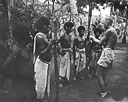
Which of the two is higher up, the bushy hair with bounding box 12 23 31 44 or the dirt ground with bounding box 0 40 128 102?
the bushy hair with bounding box 12 23 31 44

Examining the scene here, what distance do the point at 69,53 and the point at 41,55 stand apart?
178 centimetres

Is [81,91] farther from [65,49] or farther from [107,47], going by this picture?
[107,47]

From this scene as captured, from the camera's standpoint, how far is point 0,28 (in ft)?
21.8

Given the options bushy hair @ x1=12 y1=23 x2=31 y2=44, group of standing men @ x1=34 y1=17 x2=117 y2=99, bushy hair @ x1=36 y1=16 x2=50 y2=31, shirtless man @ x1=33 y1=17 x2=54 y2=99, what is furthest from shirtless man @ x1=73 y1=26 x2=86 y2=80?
bushy hair @ x1=12 y1=23 x2=31 y2=44

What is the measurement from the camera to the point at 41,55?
430 cm

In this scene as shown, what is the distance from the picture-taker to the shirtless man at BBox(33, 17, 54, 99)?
164 inches

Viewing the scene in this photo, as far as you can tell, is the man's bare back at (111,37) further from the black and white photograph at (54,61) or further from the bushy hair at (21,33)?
the bushy hair at (21,33)

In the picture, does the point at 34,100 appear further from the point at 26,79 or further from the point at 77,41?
the point at 77,41

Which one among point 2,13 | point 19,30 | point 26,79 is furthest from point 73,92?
point 2,13

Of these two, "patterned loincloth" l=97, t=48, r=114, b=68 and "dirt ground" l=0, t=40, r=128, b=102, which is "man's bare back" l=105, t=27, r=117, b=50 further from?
"dirt ground" l=0, t=40, r=128, b=102

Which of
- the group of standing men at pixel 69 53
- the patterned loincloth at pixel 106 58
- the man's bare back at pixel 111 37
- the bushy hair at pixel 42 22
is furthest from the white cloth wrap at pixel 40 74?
the man's bare back at pixel 111 37

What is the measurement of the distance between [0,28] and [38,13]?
1.95 metres

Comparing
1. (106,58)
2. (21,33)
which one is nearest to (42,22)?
(21,33)

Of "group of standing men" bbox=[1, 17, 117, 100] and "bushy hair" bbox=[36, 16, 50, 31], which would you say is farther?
"bushy hair" bbox=[36, 16, 50, 31]
